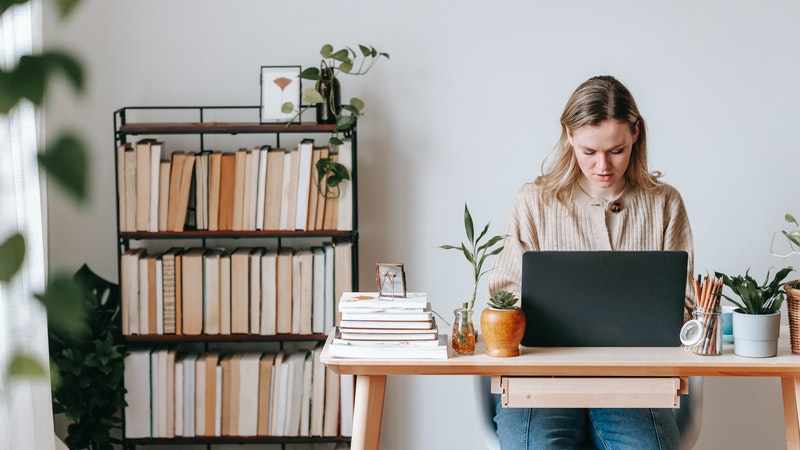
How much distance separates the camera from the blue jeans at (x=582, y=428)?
200 cm

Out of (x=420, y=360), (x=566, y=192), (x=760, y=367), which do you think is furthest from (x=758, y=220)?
(x=420, y=360)

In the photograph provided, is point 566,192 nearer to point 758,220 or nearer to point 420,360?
point 420,360

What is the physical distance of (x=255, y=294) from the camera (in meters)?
2.88

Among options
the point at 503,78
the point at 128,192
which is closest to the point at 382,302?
the point at 128,192

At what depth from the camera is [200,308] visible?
2.88 meters

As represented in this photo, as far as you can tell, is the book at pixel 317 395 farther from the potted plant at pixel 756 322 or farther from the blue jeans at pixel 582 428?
the potted plant at pixel 756 322

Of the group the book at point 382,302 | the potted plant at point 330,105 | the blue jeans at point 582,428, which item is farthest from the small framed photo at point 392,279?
the potted plant at point 330,105

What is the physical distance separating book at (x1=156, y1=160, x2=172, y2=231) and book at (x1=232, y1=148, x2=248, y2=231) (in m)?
0.21

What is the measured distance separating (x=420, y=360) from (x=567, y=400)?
0.33 metres

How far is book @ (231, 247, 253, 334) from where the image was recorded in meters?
2.87

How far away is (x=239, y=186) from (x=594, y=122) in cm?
121

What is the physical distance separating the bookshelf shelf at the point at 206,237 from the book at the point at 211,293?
1 cm

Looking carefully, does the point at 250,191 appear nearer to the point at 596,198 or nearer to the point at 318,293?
the point at 318,293

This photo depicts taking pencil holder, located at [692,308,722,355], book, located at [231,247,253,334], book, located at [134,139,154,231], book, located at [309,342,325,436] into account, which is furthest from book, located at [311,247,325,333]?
pencil holder, located at [692,308,722,355]
